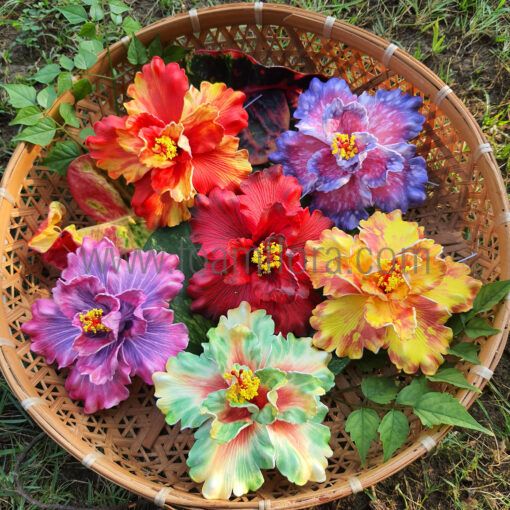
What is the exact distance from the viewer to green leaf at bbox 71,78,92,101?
124 centimetres

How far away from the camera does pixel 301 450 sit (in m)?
1.05

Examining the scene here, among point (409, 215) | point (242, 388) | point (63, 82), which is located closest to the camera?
point (242, 388)

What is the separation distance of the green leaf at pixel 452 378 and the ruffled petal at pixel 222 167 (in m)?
0.54

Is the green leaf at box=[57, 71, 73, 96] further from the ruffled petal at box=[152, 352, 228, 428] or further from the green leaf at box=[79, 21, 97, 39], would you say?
the ruffled petal at box=[152, 352, 228, 428]

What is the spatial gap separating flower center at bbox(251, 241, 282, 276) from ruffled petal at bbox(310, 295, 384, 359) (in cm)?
12

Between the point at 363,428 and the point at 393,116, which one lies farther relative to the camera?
the point at 393,116

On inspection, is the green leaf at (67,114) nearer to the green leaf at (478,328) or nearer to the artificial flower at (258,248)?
the artificial flower at (258,248)

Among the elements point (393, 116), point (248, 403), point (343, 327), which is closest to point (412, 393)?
point (343, 327)

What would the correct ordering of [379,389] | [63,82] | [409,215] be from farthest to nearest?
[409,215], [63,82], [379,389]

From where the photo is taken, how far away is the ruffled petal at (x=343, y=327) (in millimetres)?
1118

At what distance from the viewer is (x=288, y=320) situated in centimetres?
118

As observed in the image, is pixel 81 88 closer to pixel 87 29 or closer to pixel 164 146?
pixel 87 29

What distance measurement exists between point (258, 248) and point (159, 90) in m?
0.39

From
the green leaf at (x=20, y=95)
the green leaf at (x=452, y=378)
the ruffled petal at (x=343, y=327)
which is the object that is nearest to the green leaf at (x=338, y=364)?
the ruffled petal at (x=343, y=327)
